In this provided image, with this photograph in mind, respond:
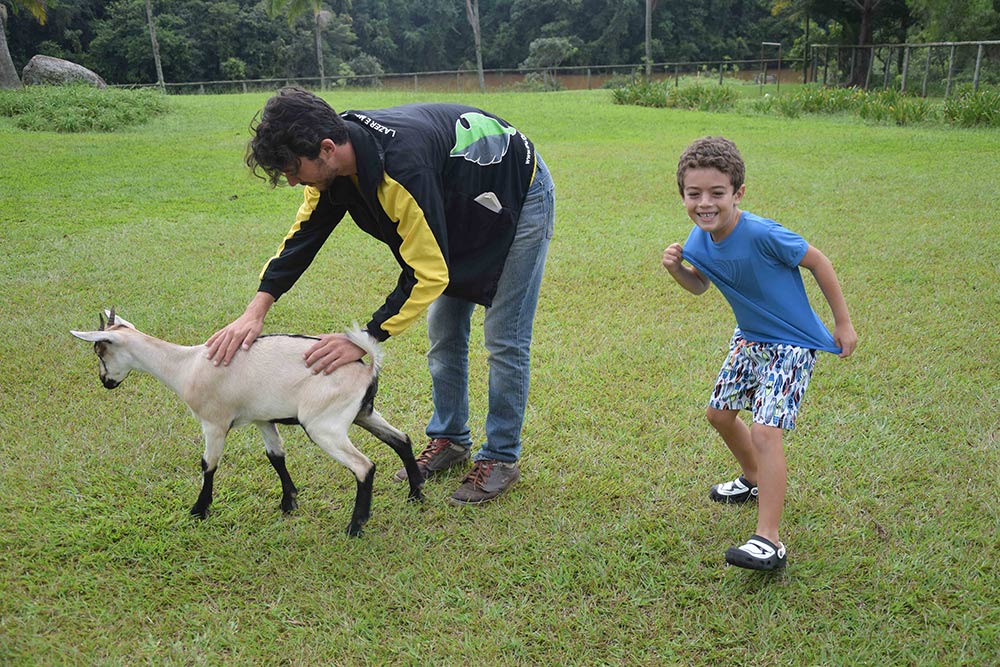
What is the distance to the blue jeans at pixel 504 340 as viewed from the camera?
3.34m

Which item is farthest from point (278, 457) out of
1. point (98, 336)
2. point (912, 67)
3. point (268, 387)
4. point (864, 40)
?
point (864, 40)

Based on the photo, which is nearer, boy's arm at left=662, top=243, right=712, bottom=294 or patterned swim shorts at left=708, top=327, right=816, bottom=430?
patterned swim shorts at left=708, top=327, right=816, bottom=430

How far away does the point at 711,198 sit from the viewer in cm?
294

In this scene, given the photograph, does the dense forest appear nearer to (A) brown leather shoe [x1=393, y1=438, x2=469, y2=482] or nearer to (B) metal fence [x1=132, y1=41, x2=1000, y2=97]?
(B) metal fence [x1=132, y1=41, x2=1000, y2=97]

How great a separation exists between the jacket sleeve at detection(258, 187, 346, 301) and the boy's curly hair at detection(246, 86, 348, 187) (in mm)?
571

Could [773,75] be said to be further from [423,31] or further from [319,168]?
[319,168]

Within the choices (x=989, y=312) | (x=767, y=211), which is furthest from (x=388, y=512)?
(x=767, y=211)

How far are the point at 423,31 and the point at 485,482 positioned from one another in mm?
58245

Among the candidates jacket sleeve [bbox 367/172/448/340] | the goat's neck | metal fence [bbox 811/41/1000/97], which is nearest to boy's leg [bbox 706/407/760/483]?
jacket sleeve [bbox 367/172/448/340]

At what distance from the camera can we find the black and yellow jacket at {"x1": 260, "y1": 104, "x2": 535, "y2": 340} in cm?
282

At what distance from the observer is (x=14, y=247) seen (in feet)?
24.4

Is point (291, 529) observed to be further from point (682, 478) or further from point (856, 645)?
point (856, 645)

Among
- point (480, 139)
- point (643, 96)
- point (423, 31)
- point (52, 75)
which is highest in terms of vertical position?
point (423, 31)

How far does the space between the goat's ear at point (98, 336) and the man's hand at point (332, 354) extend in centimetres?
81
